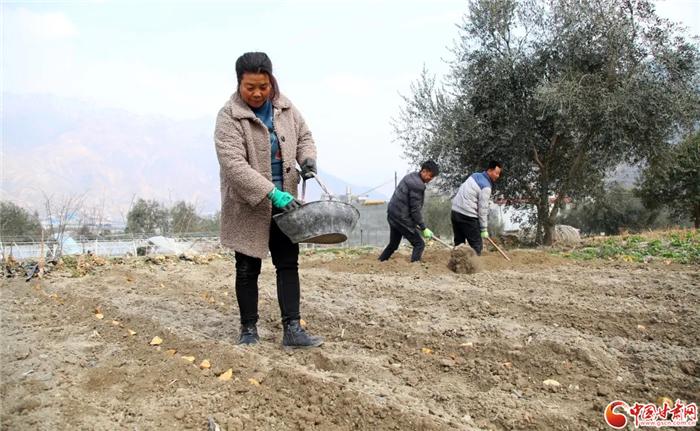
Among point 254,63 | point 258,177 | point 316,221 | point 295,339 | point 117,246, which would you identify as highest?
point 254,63

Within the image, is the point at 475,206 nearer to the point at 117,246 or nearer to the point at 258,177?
the point at 258,177

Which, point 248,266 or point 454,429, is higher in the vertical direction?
point 248,266

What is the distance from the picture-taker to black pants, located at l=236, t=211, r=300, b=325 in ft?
10.8

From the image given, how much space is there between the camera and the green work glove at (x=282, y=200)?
301 centimetres

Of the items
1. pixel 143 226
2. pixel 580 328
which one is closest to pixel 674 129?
pixel 580 328

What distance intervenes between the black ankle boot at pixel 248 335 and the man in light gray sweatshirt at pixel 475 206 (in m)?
4.86

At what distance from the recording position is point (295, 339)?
10.5 feet

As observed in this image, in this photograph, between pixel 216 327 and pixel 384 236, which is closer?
pixel 216 327

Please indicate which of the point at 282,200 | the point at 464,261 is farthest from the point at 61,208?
the point at 282,200

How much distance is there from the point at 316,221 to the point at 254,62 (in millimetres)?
1000

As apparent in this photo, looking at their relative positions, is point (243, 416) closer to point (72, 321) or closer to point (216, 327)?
point (216, 327)

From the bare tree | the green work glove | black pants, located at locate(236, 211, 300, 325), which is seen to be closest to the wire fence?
the bare tree

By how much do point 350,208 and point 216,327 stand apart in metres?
1.54

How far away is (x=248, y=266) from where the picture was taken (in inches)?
131
